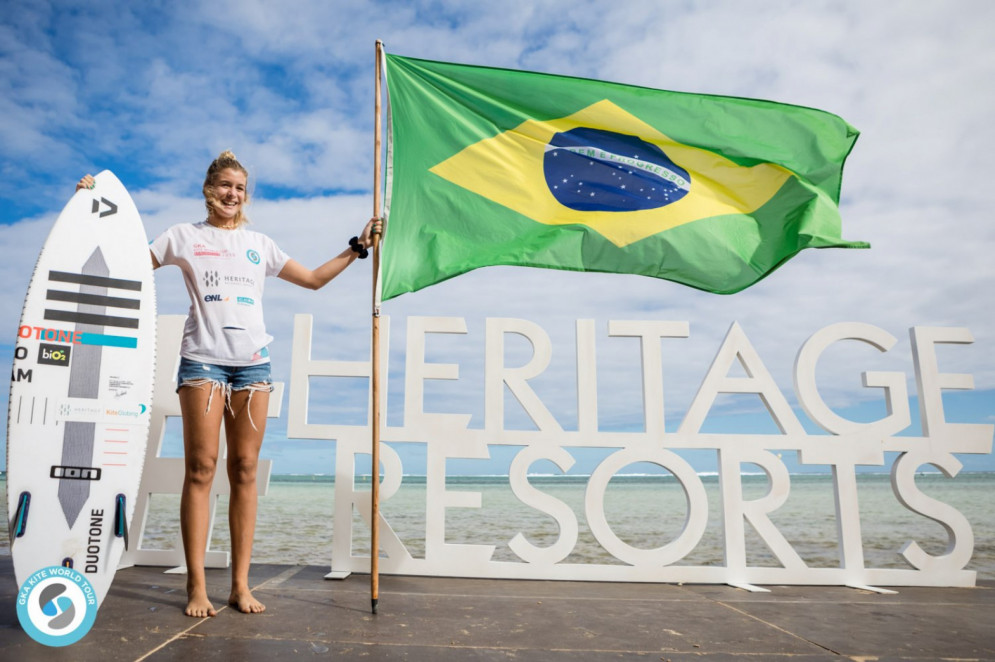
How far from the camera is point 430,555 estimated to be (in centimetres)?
392

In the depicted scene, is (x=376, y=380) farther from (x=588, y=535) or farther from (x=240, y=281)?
(x=588, y=535)

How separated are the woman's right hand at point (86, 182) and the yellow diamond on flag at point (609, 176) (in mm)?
1991

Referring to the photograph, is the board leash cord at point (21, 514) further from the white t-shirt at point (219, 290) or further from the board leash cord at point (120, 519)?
the white t-shirt at point (219, 290)

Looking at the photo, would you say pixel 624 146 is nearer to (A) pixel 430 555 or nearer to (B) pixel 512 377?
(B) pixel 512 377

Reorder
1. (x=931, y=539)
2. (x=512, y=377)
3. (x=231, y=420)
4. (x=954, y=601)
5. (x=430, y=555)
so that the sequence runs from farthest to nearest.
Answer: (x=931, y=539) < (x=512, y=377) < (x=430, y=555) < (x=954, y=601) < (x=231, y=420)

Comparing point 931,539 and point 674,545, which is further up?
point 674,545

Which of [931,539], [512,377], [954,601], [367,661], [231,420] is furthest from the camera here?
[931,539]

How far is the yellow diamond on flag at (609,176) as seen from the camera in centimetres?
394

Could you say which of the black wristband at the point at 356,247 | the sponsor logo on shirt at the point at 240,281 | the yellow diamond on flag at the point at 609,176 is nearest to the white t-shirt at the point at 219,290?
the sponsor logo on shirt at the point at 240,281

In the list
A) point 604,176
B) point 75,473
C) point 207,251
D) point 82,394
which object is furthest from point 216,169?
point 604,176

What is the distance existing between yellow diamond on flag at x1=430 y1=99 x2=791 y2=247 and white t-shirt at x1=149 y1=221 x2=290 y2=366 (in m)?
1.50

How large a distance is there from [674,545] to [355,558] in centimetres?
211

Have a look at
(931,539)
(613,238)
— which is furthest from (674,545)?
(931,539)

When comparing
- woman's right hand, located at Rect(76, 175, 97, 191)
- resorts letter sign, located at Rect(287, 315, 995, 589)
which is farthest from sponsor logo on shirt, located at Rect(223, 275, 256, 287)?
resorts letter sign, located at Rect(287, 315, 995, 589)
